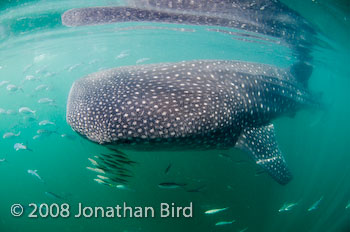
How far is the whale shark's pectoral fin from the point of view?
3914 millimetres

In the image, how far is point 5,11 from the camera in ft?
25.4

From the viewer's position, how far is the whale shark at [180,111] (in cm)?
277

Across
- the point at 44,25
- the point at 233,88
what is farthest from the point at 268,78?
the point at 44,25

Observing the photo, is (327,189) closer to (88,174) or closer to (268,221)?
(268,221)

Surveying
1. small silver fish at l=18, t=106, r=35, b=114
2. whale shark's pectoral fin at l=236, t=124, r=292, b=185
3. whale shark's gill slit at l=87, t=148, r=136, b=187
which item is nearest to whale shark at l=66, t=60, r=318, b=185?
whale shark's pectoral fin at l=236, t=124, r=292, b=185

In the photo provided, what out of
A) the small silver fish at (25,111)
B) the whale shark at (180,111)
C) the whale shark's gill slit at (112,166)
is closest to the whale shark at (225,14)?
the whale shark at (180,111)

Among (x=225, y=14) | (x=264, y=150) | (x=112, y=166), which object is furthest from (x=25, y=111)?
(x=264, y=150)

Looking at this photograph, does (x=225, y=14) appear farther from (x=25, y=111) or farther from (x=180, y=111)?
(x=25, y=111)

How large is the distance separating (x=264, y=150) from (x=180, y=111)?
2.30 meters

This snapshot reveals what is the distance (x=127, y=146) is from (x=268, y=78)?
14.7 feet

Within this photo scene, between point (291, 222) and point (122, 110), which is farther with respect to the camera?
point (291, 222)

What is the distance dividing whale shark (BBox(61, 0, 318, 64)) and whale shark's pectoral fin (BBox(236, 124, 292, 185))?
481cm

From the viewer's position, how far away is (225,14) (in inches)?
327

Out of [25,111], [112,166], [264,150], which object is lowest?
[25,111]
